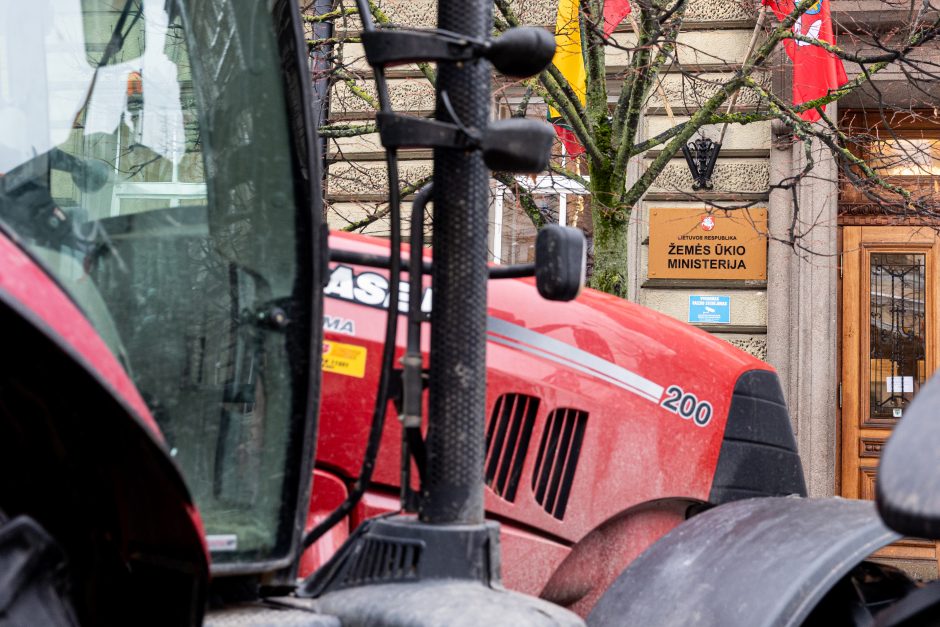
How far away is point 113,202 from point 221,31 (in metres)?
0.40

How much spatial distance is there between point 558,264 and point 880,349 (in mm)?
7640

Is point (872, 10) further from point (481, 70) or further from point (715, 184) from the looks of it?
point (481, 70)

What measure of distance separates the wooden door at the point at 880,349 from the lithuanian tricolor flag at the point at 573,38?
3.35m

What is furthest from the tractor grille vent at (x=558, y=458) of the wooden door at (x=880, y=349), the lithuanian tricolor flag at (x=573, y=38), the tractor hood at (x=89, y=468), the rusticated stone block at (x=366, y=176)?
the wooden door at (x=880, y=349)

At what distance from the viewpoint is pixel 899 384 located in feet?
29.7

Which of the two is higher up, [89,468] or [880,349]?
[89,468]

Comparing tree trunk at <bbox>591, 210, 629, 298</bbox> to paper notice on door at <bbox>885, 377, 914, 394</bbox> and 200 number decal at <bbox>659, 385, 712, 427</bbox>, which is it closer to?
200 number decal at <bbox>659, 385, 712, 427</bbox>

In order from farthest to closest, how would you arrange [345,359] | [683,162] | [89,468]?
[683,162], [345,359], [89,468]

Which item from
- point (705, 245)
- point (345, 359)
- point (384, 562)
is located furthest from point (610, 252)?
point (384, 562)

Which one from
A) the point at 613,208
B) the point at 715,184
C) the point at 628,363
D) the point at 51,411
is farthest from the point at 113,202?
the point at 715,184

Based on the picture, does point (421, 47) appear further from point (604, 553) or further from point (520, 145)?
point (604, 553)

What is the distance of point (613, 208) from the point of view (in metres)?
Answer: 5.91

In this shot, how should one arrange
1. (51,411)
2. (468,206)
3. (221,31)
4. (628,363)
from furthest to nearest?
1. (628,363)
2. (221,31)
3. (468,206)
4. (51,411)

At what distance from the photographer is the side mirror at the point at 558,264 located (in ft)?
6.95
